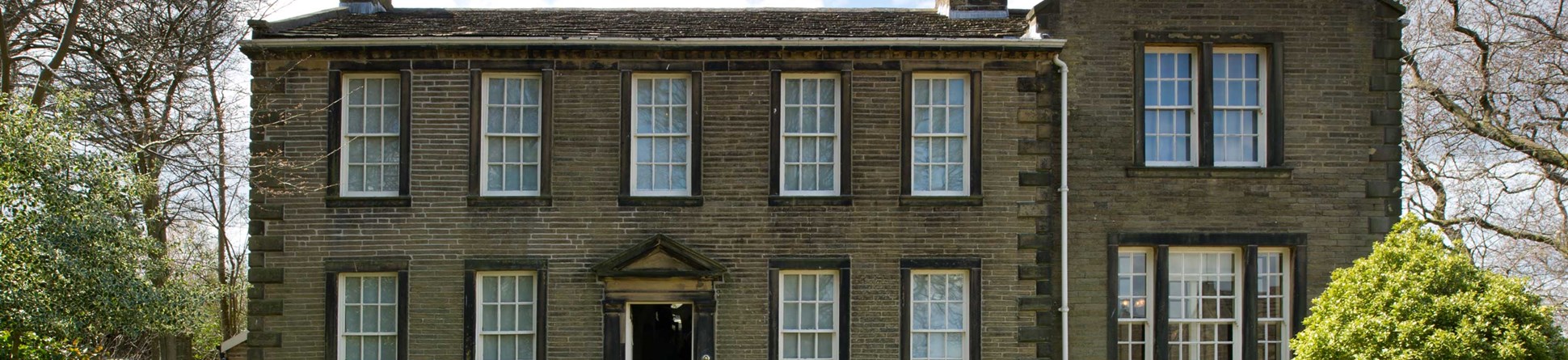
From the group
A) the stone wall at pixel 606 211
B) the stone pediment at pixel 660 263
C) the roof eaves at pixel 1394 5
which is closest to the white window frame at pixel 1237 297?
the stone wall at pixel 606 211

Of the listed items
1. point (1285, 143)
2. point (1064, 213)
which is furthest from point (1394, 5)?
point (1064, 213)

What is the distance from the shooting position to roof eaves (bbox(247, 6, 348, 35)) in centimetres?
1544

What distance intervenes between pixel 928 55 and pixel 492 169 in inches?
220

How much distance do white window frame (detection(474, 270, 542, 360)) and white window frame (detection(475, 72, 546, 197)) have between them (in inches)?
38.2

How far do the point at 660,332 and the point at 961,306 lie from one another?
3.76m

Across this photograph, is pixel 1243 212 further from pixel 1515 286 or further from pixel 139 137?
pixel 139 137

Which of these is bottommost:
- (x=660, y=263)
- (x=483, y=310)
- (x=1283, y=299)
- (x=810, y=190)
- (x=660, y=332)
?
(x=660, y=332)

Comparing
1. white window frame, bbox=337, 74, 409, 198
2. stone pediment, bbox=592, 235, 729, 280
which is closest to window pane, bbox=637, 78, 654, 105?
stone pediment, bbox=592, 235, 729, 280

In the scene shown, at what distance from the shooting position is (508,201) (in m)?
15.3

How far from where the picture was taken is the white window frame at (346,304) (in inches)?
603

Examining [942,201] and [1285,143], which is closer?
[942,201]

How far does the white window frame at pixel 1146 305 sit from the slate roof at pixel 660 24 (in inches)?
125

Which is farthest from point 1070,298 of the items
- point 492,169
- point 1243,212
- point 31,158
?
point 31,158

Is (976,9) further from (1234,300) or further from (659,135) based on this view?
(1234,300)
